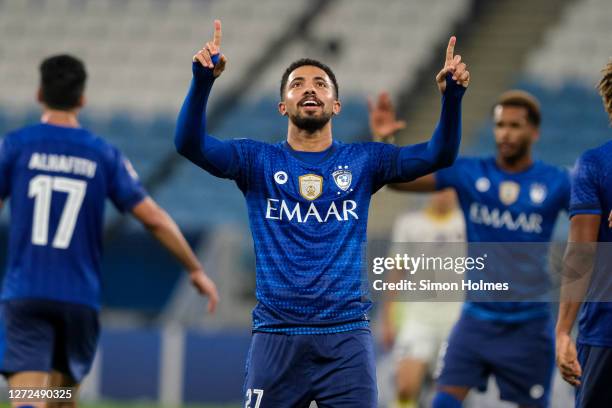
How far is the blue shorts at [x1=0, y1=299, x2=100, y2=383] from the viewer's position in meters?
5.60

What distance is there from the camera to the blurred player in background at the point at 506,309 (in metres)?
6.62

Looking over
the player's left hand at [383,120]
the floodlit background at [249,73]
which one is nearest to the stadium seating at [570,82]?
the floodlit background at [249,73]

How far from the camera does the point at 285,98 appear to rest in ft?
16.1

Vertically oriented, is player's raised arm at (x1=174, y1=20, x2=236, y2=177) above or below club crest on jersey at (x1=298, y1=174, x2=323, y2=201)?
above

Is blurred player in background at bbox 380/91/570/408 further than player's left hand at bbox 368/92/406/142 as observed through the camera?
Yes

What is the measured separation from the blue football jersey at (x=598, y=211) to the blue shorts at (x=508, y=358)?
182 centimetres

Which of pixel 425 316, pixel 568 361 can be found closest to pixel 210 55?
pixel 568 361

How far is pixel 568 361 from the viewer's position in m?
4.59

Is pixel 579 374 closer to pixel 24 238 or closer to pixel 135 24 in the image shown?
pixel 24 238

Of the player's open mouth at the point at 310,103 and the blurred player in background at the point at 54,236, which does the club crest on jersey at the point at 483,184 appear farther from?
the player's open mouth at the point at 310,103

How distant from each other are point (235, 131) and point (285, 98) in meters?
11.2

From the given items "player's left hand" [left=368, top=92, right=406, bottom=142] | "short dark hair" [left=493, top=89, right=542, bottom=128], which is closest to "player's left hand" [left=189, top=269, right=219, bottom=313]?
"player's left hand" [left=368, top=92, right=406, bottom=142]

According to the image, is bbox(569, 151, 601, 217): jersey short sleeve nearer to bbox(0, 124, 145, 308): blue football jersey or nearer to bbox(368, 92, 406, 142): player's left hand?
bbox(368, 92, 406, 142): player's left hand

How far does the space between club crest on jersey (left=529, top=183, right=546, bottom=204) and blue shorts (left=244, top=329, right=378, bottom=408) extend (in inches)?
94.6
